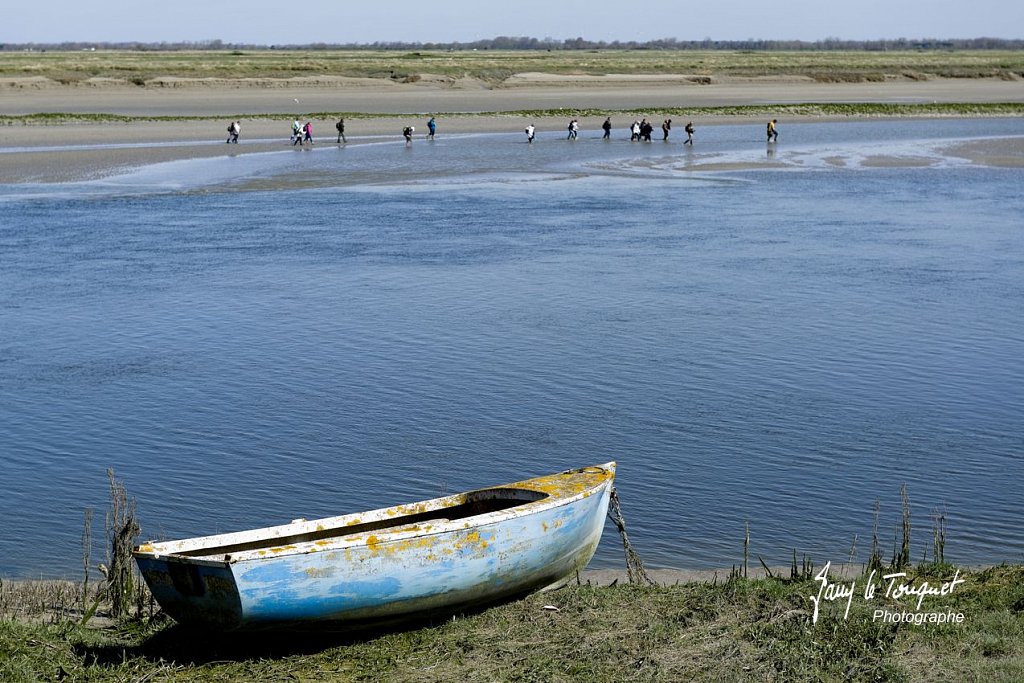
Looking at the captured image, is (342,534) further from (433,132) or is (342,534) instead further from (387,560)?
(433,132)

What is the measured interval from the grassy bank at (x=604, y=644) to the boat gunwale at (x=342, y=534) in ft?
2.51

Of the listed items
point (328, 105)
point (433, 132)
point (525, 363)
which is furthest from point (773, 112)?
point (525, 363)

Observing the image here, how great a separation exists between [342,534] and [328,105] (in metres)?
72.5

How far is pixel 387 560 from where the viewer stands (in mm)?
10188

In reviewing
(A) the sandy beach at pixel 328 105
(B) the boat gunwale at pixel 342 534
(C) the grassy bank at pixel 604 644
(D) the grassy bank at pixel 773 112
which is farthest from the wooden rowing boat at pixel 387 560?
(D) the grassy bank at pixel 773 112

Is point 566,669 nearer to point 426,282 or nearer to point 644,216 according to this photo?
point 426,282

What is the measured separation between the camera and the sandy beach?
54.8 m

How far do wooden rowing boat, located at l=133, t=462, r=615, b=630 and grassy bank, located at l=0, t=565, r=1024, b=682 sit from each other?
1.15ft

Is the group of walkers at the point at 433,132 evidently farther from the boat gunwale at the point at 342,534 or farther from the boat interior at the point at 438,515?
the boat gunwale at the point at 342,534

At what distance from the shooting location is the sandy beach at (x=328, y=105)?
54.8 m

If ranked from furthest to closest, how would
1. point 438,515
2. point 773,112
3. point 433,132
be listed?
point 773,112
point 433,132
point 438,515

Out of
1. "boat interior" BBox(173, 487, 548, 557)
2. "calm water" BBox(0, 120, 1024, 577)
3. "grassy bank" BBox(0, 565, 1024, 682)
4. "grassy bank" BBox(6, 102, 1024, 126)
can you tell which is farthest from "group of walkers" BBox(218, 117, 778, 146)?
"grassy bank" BBox(0, 565, 1024, 682)

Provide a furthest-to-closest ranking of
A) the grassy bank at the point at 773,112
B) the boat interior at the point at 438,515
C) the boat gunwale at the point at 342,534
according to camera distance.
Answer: the grassy bank at the point at 773,112 → the boat interior at the point at 438,515 → the boat gunwale at the point at 342,534

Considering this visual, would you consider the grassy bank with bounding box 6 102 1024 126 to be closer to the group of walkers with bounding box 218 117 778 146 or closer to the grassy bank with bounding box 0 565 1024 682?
the group of walkers with bounding box 218 117 778 146
